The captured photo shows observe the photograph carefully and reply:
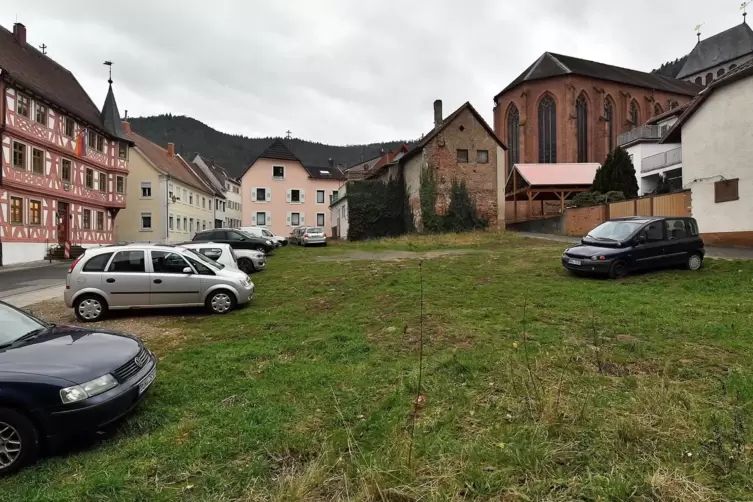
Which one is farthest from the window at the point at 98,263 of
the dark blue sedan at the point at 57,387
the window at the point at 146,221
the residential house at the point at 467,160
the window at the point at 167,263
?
the window at the point at 146,221

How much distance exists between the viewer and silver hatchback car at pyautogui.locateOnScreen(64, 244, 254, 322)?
9719 millimetres

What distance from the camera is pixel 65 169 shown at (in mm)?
27953

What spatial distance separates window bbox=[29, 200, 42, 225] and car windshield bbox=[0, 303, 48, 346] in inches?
963

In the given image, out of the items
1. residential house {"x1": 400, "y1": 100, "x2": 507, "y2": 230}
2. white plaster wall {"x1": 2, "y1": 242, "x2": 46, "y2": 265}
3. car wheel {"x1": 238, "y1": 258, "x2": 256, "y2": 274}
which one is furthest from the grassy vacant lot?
residential house {"x1": 400, "y1": 100, "x2": 507, "y2": 230}

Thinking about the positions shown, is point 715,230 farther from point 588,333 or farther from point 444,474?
point 444,474

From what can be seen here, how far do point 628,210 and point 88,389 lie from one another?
965 inches

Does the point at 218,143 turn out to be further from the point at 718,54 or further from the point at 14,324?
the point at 14,324

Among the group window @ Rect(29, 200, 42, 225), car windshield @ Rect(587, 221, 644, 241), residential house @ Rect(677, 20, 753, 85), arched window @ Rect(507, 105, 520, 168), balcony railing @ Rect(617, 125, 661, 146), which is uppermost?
residential house @ Rect(677, 20, 753, 85)

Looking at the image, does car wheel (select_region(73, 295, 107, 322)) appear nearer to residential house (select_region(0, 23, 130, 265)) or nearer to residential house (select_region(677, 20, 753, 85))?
residential house (select_region(0, 23, 130, 265))

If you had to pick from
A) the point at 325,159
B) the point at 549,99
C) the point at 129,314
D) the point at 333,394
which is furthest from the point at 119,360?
the point at 325,159

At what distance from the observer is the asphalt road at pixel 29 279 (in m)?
15.0

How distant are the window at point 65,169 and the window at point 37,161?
1.92 metres

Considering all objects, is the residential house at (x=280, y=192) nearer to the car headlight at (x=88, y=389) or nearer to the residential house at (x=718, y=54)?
the car headlight at (x=88, y=389)

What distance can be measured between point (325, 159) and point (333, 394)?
9754cm
